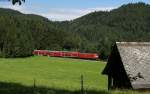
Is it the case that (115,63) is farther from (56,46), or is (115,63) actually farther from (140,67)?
(56,46)

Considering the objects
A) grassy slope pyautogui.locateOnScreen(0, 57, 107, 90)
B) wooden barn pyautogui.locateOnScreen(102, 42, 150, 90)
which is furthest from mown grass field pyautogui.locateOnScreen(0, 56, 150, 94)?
wooden barn pyautogui.locateOnScreen(102, 42, 150, 90)

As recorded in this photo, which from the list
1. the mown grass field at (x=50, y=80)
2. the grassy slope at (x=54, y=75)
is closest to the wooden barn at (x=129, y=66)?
the mown grass field at (x=50, y=80)

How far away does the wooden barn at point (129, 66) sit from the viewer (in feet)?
92.6

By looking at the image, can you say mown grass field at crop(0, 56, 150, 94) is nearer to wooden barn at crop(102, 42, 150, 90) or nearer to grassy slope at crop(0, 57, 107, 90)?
grassy slope at crop(0, 57, 107, 90)

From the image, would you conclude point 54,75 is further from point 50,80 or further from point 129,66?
point 129,66

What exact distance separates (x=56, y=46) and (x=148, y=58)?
533 ft

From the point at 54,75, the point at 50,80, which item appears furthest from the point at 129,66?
the point at 54,75

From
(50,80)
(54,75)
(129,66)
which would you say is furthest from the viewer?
(54,75)

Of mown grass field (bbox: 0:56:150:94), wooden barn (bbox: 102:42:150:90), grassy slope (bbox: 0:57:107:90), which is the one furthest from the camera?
grassy slope (bbox: 0:57:107:90)

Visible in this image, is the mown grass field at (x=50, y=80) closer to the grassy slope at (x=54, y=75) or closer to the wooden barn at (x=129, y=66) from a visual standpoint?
the grassy slope at (x=54, y=75)

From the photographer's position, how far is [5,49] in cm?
14575

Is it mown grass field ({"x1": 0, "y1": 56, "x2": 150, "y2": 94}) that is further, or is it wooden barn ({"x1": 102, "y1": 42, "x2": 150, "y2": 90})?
wooden barn ({"x1": 102, "y1": 42, "x2": 150, "y2": 90})

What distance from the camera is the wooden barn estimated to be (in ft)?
92.6

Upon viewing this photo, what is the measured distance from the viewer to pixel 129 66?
29.8 meters
